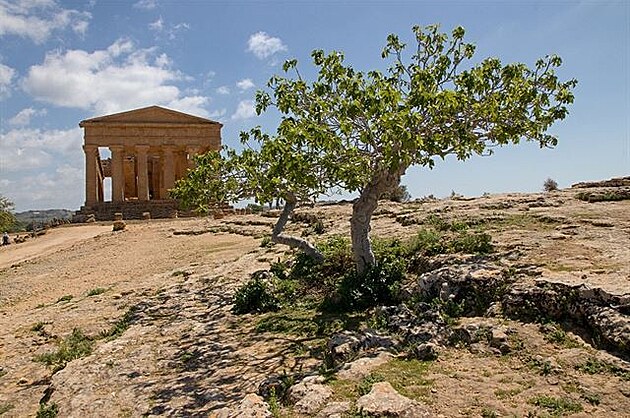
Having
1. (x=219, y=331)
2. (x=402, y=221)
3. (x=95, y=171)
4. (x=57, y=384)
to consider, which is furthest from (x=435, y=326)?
(x=95, y=171)

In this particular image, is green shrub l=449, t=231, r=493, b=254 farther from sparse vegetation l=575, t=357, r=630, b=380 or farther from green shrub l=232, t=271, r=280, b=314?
sparse vegetation l=575, t=357, r=630, b=380

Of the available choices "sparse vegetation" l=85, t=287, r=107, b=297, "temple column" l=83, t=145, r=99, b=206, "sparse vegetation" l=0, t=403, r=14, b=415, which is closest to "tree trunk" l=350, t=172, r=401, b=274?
"sparse vegetation" l=0, t=403, r=14, b=415

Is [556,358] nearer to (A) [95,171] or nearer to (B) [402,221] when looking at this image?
(B) [402,221]

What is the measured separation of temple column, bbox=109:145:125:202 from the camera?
4178 cm

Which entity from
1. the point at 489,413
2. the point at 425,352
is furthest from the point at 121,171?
the point at 489,413

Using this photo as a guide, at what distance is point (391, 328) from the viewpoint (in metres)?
7.42

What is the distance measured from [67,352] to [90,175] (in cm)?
3530

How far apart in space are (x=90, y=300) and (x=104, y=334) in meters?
3.11

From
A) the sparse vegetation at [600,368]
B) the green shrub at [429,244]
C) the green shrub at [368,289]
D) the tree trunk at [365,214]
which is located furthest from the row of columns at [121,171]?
the sparse vegetation at [600,368]

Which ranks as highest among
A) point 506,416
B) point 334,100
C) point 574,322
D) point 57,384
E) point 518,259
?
point 334,100

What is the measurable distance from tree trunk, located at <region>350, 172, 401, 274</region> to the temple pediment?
35626 mm

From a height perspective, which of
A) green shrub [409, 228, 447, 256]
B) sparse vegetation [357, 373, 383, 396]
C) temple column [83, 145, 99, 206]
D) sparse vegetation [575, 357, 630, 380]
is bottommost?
sparse vegetation [357, 373, 383, 396]

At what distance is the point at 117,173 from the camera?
4238cm

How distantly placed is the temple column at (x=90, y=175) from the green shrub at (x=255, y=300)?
3441cm
